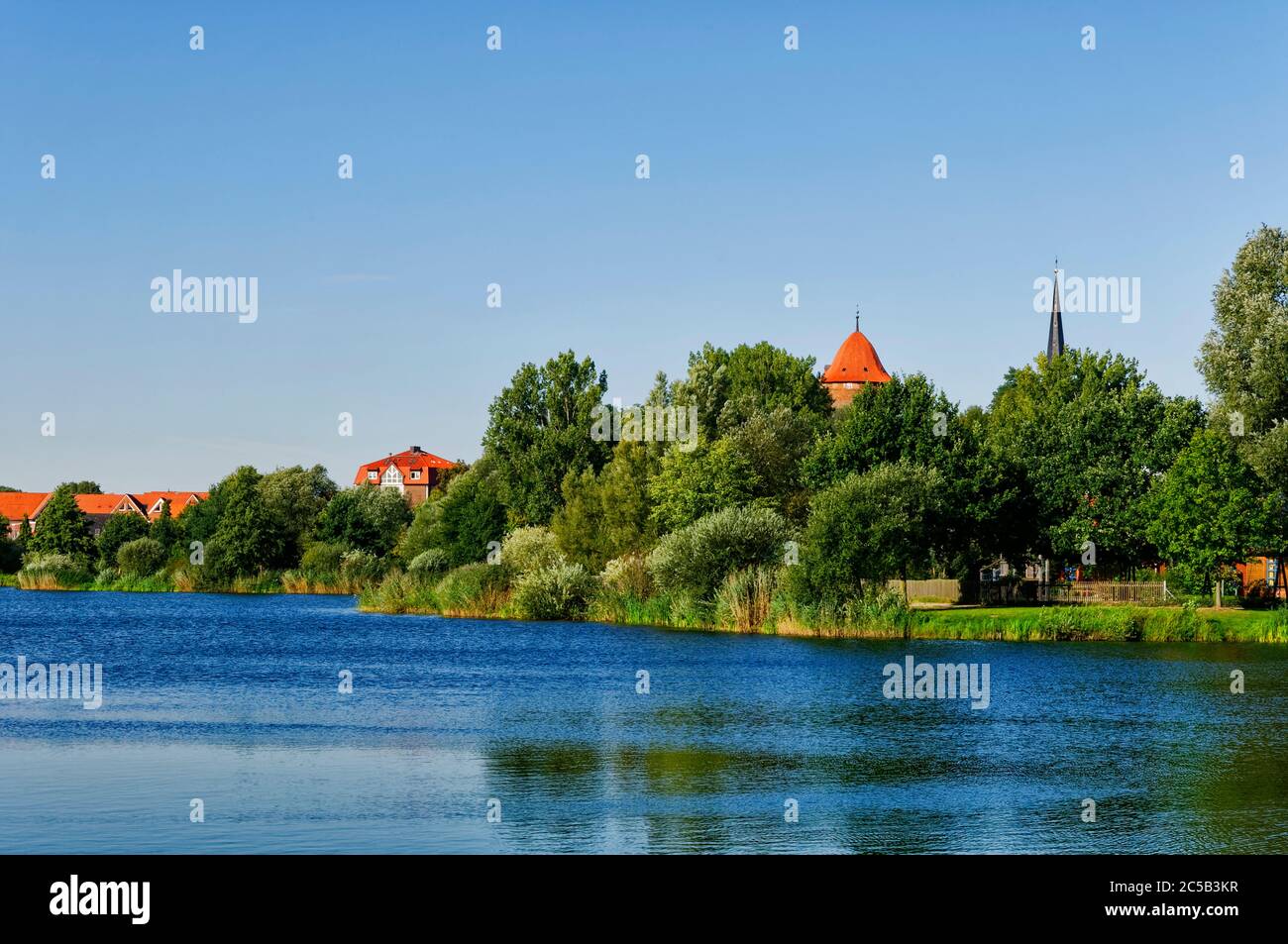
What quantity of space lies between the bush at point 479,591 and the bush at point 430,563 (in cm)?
1512

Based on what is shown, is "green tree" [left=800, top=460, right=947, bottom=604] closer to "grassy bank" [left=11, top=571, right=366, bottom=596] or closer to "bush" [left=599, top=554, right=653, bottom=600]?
"bush" [left=599, top=554, right=653, bottom=600]

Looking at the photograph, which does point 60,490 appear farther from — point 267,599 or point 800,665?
point 800,665

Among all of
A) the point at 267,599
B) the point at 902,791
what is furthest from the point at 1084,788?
the point at 267,599

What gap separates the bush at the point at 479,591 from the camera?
75.0 metres

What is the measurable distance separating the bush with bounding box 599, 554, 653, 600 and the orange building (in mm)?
110442

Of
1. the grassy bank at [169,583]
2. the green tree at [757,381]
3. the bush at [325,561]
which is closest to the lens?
the green tree at [757,381]

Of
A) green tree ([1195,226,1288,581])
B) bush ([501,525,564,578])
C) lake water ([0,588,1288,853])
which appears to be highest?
green tree ([1195,226,1288,581])

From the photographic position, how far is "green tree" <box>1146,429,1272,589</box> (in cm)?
6184

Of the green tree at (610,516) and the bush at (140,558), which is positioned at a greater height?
the green tree at (610,516)

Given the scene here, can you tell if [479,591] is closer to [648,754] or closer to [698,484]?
[698,484]

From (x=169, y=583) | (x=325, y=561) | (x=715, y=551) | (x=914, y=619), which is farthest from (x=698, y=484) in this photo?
(x=169, y=583)

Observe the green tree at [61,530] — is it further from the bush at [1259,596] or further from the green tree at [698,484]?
the bush at [1259,596]

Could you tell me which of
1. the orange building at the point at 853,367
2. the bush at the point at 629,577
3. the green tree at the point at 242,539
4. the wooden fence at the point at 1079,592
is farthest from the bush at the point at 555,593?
the orange building at the point at 853,367

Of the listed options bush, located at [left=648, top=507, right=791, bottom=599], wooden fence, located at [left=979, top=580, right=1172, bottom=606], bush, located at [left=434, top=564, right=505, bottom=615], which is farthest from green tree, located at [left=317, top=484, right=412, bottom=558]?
wooden fence, located at [left=979, top=580, right=1172, bottom=606]
